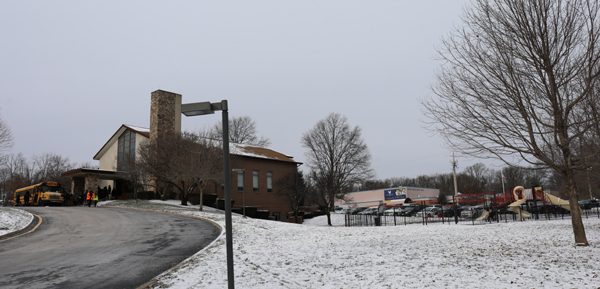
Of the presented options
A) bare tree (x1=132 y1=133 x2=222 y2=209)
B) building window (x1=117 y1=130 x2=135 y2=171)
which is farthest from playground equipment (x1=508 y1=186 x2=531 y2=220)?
building window (x1=117 y1=130 x2=135 y2=171)

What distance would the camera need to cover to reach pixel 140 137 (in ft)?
136

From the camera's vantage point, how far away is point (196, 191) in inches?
1499

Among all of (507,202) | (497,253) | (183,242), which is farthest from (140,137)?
(497,253)

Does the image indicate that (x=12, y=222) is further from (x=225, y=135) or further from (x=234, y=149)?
(x=234, y=149)

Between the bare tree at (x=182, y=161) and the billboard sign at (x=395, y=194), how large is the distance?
3669cm

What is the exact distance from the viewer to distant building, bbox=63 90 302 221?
3944 centimetres

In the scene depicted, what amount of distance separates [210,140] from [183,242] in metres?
22.1

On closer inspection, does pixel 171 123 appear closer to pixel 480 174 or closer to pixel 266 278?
pixel 266 278

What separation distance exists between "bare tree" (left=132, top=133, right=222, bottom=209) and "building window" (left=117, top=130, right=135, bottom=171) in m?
4.60

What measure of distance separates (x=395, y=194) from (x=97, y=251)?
56.0 meters

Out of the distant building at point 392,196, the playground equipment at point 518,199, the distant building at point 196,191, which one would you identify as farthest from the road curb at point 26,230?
the distant building at point 392,196

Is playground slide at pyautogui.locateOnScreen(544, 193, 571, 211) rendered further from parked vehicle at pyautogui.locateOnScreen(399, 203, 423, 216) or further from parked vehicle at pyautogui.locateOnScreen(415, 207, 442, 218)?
parked vehicle at pyautogui.locateOnScreen(399, 203, 423, 216)

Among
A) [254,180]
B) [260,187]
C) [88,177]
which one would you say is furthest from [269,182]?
[88,177]

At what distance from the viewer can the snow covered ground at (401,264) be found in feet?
26.1
